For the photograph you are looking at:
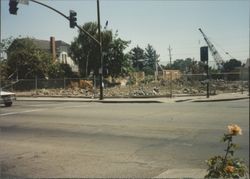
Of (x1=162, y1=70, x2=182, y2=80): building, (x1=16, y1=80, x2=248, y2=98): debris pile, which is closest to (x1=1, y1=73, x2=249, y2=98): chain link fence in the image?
(x1=16, y1=80, x2=248, y2=98): debris pile

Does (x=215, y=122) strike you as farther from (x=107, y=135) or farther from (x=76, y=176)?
(x=76, y=176)

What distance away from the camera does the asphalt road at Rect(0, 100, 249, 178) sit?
25.3 feet

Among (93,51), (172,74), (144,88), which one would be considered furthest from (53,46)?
(144,88)

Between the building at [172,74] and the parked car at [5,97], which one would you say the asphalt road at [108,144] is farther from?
the building at [172,74]

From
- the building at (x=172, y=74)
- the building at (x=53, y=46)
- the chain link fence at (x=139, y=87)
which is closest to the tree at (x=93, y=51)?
the building at (x=53, y=46)

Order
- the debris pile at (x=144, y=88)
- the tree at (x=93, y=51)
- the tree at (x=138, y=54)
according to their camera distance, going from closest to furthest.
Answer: the tree at (x=138, y=54) < the tree at (x=93, y=51) < the debris pile at (x=144, y=88)

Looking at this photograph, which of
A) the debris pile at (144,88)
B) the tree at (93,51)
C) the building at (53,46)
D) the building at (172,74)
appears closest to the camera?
the building at (53,46)

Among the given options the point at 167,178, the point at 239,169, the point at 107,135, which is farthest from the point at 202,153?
the point at 239,169

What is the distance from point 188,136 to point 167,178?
487 cm

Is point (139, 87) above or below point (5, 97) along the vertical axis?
below

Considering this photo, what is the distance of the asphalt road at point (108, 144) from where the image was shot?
304 inches

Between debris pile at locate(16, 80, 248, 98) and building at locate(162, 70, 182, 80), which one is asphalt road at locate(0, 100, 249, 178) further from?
debris pile at locate(16, 80, 248, 98)

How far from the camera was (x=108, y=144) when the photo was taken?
10.5m

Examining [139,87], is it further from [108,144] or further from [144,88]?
[108,144]
